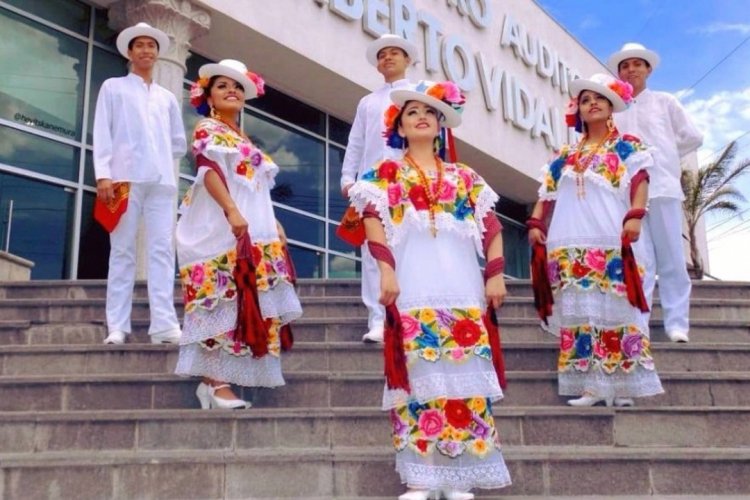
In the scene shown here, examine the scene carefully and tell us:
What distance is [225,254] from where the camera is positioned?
424 centimetres

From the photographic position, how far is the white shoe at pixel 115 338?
4949 mm

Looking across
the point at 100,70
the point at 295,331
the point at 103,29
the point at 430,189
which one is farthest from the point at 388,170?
the point at 103,29

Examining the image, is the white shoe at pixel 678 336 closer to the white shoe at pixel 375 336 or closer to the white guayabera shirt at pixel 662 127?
the white guayabera shirt at pixel 662 127

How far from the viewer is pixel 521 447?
398 cm

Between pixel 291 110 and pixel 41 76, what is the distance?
13.4 ft

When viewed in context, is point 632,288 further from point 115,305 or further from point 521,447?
point 115,305

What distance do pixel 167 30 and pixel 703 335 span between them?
6.94 metres

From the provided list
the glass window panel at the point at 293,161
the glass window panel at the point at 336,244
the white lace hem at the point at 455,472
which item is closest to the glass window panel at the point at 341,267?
→ the glass window panel at the point at 336,244

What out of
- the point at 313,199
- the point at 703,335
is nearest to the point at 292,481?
the point at 703,335

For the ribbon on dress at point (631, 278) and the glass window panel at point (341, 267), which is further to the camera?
the glass window panel at point (341, 267)

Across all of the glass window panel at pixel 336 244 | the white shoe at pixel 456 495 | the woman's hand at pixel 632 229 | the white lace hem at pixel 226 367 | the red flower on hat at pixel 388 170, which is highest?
the glass window panel at pixel 336 244

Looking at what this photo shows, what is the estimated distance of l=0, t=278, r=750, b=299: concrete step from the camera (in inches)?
254

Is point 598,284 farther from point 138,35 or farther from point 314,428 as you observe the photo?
point 138,35

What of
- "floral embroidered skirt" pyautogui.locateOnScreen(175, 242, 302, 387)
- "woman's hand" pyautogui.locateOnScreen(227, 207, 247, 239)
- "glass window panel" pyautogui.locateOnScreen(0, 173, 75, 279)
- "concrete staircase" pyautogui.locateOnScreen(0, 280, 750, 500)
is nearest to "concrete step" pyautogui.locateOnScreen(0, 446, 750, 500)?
"concrete staircase" pyautogui.locateOnScreen(0, 280, 750, 500)
